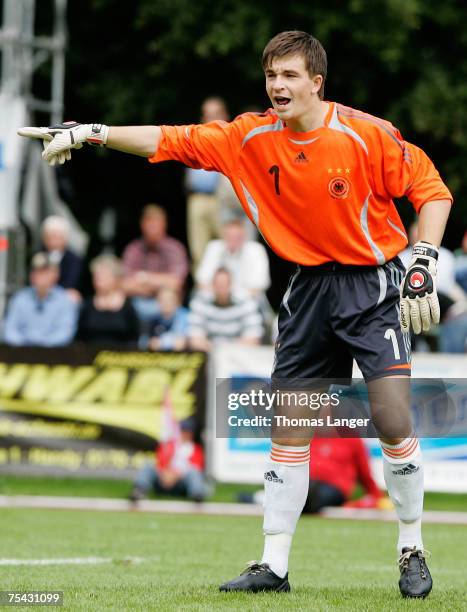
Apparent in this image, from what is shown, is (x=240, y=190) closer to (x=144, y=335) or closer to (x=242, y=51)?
(x=144, y=335)

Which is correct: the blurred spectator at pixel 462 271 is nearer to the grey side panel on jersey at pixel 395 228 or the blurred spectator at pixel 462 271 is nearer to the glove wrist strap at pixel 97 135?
the grey side panel on jersey at pixel 395 228

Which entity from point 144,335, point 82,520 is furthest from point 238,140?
point 144,335

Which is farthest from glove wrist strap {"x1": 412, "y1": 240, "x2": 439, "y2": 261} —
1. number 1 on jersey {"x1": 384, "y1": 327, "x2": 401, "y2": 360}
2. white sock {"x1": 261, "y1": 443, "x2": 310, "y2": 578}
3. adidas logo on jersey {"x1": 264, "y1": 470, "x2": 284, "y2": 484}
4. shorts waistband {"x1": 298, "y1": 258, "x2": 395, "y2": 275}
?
adidas logo on jersey {"x1": 264, "y1": 470, "x2": 284, "y2": 484}

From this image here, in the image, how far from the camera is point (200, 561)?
26.5 feet

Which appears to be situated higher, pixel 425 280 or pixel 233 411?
pixel 425 280

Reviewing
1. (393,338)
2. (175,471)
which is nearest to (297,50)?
(393,338)

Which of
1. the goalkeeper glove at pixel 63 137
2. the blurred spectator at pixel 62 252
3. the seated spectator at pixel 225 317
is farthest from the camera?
the blurred spectator at pixel 62 252

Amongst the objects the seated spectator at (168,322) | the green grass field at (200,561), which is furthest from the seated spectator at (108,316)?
A: the green grass field at (200,561)

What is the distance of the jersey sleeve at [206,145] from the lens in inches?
255

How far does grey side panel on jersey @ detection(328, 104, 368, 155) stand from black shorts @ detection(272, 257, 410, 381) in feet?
1.98

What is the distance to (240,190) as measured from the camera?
655 centimetres

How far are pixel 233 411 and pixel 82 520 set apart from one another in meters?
4.61

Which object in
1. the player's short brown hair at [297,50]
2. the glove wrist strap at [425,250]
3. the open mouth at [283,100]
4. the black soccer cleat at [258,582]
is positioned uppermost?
the player's short brown hair at [297,50]

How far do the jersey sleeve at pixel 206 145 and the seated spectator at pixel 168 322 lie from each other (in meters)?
8.50
